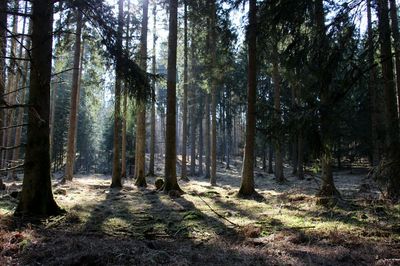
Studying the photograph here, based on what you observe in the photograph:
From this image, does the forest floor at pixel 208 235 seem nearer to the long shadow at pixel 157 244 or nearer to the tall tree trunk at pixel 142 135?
the long shadow at pixel 157 244

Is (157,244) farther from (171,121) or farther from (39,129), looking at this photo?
(171,121)

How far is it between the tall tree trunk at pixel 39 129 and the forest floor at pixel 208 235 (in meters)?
0.47

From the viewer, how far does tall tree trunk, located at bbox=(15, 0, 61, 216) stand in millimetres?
7602

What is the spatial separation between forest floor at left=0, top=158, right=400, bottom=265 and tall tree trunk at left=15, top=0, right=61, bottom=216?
473 mm

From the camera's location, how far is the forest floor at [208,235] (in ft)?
16.0

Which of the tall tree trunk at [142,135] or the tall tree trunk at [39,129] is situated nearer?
the tall tree trunk at [39,129]

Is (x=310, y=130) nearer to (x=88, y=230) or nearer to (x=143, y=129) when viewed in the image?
(x=88, y=230)

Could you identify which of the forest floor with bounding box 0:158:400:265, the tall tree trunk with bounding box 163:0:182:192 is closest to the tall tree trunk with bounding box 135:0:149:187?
the tall tree trunk with bounding box 163:0:182:192

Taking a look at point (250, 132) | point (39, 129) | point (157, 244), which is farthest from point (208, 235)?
point (250, 132)

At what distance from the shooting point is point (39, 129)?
773 cm

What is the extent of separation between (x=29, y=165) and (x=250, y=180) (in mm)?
7500

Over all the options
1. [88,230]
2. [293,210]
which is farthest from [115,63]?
[293,210]

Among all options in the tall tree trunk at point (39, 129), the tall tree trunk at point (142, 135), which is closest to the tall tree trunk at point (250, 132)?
the tall tree trunk at point (142, 135)

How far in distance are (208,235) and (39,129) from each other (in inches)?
164
